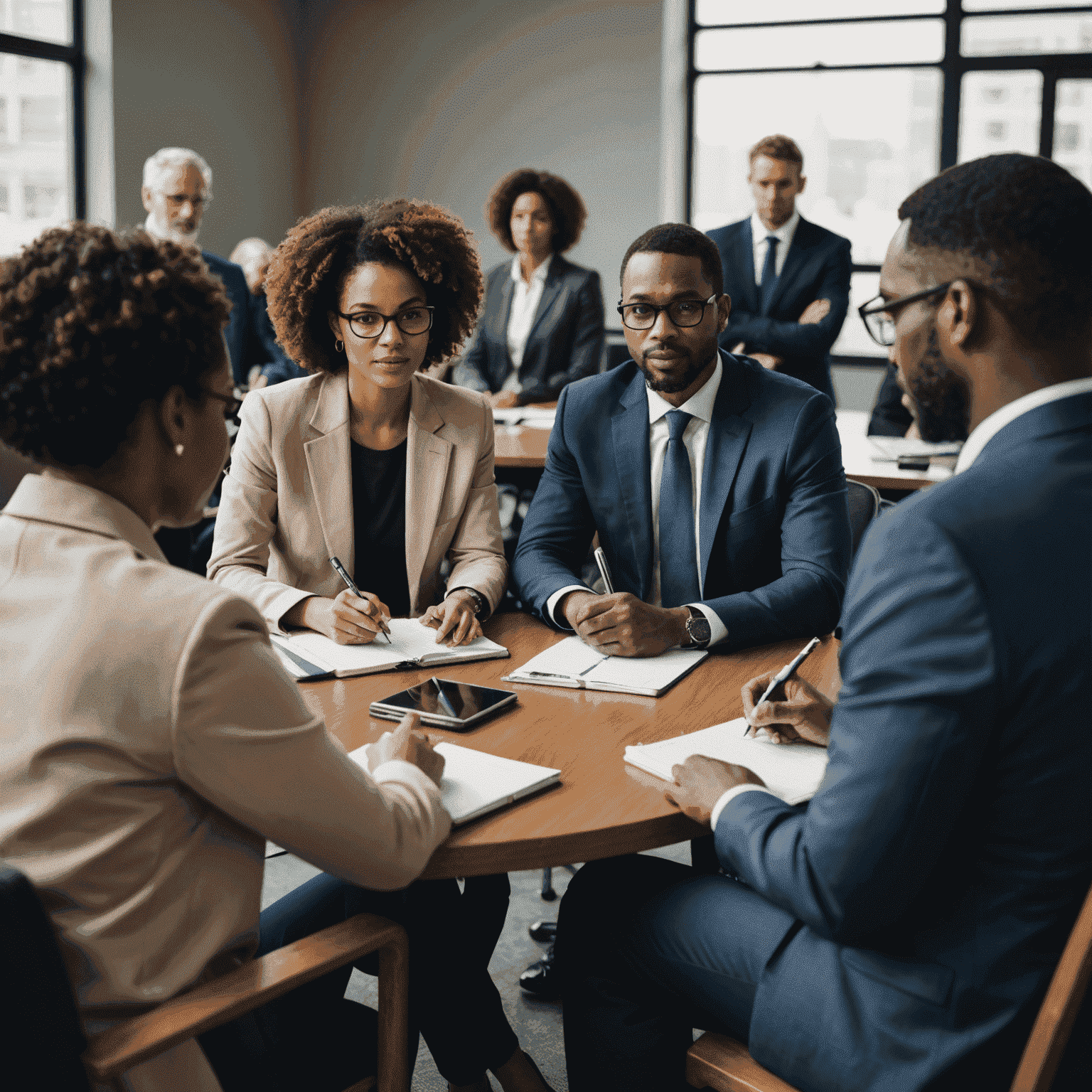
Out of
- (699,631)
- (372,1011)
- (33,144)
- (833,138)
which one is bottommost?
(372,1011)

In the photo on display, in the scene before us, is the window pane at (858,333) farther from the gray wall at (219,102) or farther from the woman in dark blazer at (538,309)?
the gray wall at (219,102)

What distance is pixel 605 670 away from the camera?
73.3 inches

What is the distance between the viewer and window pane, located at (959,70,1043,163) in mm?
7250

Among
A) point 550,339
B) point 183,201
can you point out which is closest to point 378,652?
point 550,339

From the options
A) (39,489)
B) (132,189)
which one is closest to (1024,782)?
(39,489)

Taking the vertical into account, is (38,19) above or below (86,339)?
above

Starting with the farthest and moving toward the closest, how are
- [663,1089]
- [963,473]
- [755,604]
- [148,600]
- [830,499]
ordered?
[830,499] < [755,604] < [663,1089] < [963,473] < [148,600]

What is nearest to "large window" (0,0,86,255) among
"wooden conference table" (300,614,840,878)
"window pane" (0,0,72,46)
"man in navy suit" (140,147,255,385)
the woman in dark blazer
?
"window pane" (0,0,72,46)

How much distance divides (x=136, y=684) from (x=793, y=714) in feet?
2.94

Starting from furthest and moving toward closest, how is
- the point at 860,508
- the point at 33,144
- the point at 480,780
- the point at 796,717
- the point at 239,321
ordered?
the point at 33,144 → the point at 239,321 → the point at 860,508 → the point at 796,717 → the point at 480,780

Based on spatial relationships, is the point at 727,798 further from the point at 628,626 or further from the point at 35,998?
the point at 35,998

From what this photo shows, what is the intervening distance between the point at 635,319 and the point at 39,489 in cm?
148

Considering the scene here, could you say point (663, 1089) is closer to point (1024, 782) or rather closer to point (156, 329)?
point (1024, 782)

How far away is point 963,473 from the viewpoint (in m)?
1.12
